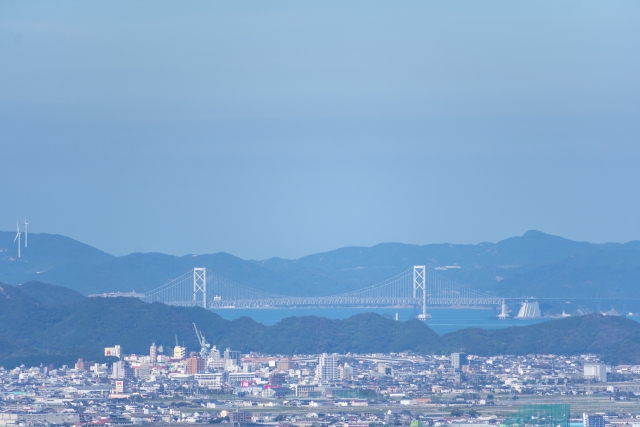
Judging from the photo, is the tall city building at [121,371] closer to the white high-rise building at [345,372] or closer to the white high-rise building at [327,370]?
the white high-rise building at [327,370]

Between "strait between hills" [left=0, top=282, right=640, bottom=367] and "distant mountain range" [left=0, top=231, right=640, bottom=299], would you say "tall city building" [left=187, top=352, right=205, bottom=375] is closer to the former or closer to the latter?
"strait between hills" [left=0, top=282, right=640, bottom=367]

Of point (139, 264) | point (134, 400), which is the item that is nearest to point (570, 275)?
point (139, 264)

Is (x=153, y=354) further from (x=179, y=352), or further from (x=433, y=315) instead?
(x=433, y=315)

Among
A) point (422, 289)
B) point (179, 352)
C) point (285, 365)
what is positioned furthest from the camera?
point (422, 289)

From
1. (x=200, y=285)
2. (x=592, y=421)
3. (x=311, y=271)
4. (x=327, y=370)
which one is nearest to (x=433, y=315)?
(x=200, y=285)

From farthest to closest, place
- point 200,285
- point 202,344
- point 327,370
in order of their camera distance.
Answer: point 200,285, point 202,344, point 327,370

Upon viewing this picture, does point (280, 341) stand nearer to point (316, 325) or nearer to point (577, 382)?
point (316, 325)
